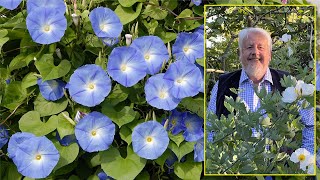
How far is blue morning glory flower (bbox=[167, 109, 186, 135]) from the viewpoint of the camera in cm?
151

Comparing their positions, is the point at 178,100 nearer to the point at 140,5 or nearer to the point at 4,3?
the point at 140,5

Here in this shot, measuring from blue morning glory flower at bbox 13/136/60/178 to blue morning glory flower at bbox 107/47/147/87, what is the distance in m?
0.25

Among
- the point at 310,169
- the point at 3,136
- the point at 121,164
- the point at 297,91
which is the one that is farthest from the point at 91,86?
→ the point at 310,169

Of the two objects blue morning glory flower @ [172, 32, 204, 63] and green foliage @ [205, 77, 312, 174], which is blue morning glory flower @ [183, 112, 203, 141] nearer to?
green foliage @ [205, 77, 312, 174]

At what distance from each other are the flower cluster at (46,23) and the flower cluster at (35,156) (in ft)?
0.88

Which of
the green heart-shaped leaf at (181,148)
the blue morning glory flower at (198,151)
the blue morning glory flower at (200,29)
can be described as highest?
the blue morning glory flower at (200,29)

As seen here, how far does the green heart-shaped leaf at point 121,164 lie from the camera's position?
4.77 feet

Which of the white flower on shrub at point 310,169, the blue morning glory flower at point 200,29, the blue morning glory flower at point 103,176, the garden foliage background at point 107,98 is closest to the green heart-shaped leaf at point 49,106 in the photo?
the garden foliage background at point 107,98

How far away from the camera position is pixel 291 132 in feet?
4.96

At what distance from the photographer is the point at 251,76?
58.9 inches

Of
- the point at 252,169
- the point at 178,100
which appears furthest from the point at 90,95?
the point at 252,169

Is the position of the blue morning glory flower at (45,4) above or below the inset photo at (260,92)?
above

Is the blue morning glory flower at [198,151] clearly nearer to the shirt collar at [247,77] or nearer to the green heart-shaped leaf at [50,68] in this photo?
the shirt collar at [247,77]

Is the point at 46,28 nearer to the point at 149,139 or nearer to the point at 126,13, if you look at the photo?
the point at 126,13
